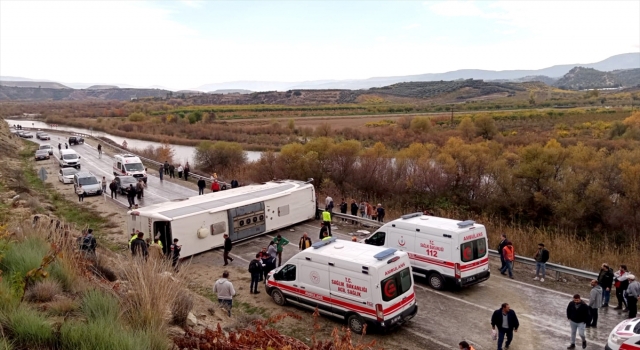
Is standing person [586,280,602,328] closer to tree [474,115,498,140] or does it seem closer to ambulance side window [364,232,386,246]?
ambulance side window [364,232,386,246]

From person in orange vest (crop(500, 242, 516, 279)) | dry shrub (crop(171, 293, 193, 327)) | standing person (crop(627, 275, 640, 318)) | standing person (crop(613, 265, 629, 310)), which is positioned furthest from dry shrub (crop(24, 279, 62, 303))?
standing person (crop(613, 265, 629, 310))

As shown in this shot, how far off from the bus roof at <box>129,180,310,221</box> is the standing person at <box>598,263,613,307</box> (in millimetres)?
12638

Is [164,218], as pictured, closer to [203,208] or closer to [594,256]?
[203,208]

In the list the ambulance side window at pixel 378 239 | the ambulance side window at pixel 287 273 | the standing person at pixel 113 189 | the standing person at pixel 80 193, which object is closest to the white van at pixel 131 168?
the standing person at pixel 113 189

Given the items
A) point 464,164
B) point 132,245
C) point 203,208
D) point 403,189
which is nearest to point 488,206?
point 464,164

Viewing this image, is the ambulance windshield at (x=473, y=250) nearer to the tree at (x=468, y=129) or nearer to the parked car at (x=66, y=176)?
the parked car at (x=66, y=176)

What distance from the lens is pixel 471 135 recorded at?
5681cm

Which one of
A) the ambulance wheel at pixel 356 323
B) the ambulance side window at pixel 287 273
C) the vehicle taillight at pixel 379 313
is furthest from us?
the ambulance side window at pixel 287 273

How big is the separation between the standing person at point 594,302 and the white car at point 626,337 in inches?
55.9

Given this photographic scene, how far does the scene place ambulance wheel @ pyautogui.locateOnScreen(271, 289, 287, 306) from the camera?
13715 mm

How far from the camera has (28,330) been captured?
19.0 ft

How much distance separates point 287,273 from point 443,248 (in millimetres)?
4885

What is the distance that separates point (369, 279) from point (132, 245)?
8.00 m

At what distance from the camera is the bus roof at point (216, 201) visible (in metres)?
17.6
